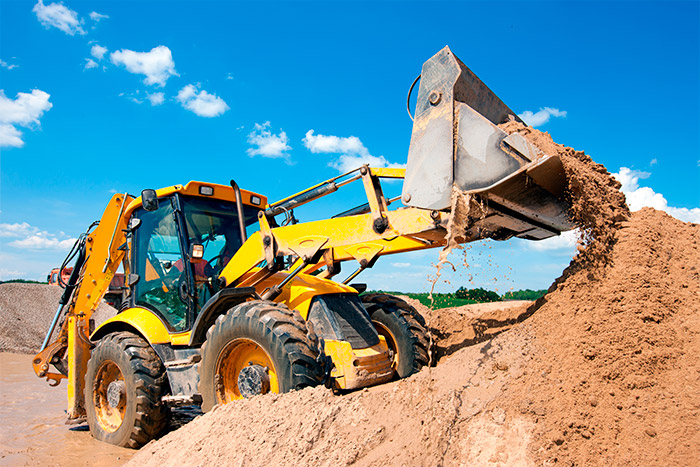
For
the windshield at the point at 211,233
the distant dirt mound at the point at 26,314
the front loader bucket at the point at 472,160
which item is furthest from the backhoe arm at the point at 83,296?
the distant dirt mound at the point at 26,314

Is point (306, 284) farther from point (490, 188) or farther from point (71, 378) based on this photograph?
point (71, 378)

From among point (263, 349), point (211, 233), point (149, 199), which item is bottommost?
point (263, 349)

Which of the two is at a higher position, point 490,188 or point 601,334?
point 490,188

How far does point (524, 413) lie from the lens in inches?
124

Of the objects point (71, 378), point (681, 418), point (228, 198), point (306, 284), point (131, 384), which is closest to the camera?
point (681, 418)

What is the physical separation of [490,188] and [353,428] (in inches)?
77.7

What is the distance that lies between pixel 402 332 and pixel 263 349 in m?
1.90

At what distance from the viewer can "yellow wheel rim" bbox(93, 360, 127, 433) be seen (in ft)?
18.4

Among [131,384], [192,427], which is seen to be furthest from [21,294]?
[192,427]

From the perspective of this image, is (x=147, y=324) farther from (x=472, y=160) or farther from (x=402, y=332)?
(x=472, y=160)

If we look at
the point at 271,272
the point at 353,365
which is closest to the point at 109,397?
the point at 271,272

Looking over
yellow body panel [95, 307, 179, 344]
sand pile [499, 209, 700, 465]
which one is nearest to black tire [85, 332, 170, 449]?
yellow body panel [95, 307, 179, 344]

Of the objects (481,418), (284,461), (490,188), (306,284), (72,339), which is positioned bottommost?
(284,461)

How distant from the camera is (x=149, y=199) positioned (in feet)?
18.0
